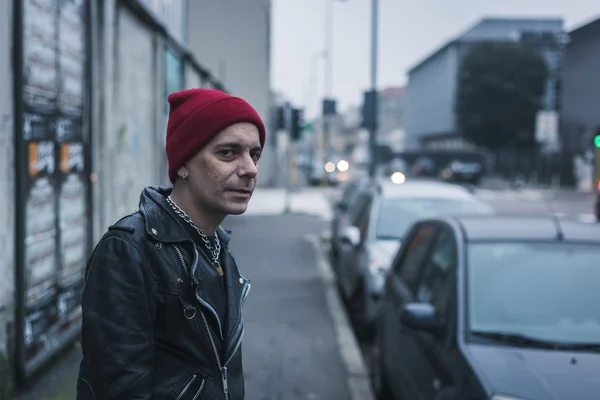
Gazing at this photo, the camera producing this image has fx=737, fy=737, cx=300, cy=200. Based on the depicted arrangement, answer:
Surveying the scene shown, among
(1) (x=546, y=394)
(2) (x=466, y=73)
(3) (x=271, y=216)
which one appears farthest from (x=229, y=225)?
(2) (x=466, y=73)

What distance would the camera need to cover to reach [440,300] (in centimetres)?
434

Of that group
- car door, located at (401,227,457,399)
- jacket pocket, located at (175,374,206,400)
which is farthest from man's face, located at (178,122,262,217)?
car door, located at (401,227,457,399)

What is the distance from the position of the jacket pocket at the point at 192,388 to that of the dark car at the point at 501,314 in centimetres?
168

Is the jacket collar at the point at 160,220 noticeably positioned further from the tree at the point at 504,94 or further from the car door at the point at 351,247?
the tree at the point at 504,94

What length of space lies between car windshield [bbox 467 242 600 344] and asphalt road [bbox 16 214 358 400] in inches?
80.3

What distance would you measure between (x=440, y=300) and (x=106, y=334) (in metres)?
2.89

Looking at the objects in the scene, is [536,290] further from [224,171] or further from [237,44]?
[237,44]

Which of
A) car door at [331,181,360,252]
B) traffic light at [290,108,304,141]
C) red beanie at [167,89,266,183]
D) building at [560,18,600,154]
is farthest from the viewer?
building at [560,18,600,154]

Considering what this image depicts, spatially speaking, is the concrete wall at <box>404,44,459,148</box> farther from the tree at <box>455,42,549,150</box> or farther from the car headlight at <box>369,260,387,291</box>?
the car headlight at <box>369,260,387,291</box>

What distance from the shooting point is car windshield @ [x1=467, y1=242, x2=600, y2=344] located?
3871 mm

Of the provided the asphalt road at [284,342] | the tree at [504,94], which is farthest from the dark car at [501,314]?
the tree at [504,94]

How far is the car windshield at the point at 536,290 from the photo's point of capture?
12.7ft

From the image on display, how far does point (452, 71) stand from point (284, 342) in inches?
2557

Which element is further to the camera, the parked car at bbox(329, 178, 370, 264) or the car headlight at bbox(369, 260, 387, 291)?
the parked car at bbox(329, 178, 370, 264)
